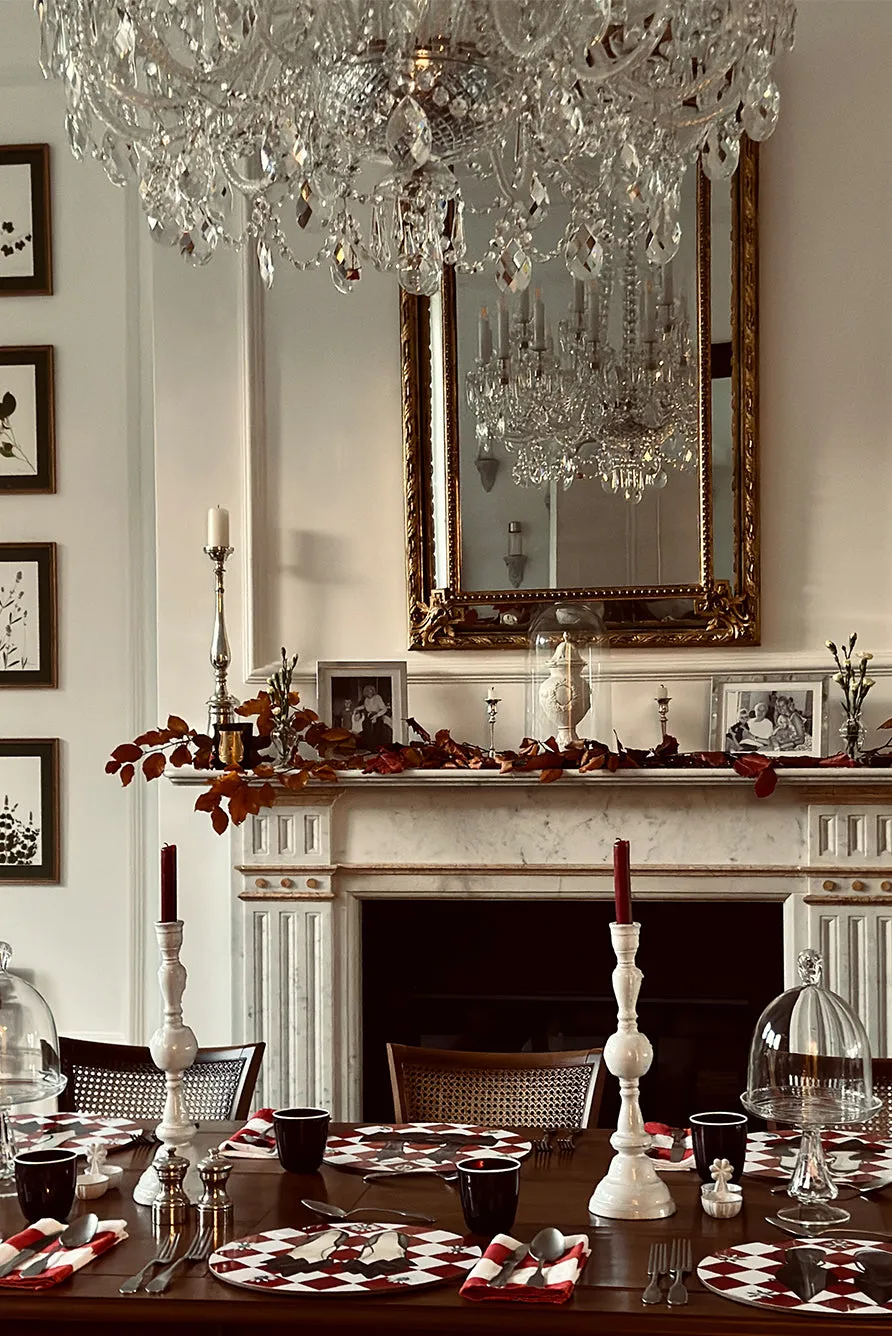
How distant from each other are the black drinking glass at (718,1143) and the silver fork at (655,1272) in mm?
212

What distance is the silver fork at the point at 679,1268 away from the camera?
64.5 inches

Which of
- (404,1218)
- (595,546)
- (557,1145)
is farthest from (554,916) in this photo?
(404,1218)

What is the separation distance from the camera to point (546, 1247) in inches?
69.9

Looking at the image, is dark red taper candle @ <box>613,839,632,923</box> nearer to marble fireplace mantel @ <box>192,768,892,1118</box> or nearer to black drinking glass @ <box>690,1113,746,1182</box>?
black drinking glass @ <box>690,1113,746,1182</box>

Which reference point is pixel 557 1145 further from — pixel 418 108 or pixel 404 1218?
pixel 418 108

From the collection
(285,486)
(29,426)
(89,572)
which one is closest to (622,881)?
(285,486)

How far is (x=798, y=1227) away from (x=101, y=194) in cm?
360

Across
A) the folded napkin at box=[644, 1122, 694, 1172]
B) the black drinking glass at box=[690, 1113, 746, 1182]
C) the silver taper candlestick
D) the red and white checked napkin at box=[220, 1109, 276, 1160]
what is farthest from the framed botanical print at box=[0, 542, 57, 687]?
the black drinking glass at box=[690, 1113, 746, 1182]

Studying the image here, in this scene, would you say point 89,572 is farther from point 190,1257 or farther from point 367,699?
point 190,1257

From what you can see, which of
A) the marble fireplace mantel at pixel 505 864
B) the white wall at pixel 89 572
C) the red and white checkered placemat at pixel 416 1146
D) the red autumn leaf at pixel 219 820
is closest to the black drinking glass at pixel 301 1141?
the red and white checkered placemat at pixel 416 1146

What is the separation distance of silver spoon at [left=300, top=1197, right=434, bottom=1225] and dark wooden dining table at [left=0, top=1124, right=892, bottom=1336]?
13 millimetres

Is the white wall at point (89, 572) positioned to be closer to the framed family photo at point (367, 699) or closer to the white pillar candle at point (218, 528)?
the white pillar candle at point (218, 528)

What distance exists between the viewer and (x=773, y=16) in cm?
230

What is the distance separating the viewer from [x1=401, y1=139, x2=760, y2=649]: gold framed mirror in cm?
385
